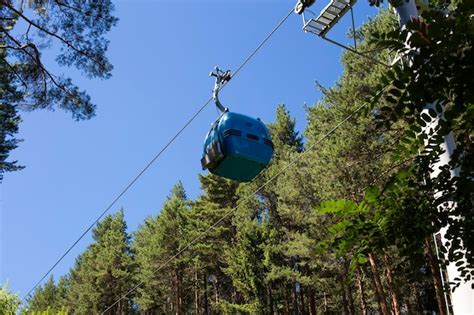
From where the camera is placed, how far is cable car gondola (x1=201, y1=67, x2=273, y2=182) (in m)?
6.04

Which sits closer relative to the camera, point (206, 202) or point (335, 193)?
point (335, 193)

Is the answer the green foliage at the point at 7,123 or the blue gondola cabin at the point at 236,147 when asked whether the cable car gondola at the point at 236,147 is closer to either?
the blue gondola cabin at the point at 236,147

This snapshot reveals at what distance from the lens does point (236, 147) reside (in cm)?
598

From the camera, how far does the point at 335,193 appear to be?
60.9ft

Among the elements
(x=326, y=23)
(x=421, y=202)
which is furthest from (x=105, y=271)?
(x=421, y=202)

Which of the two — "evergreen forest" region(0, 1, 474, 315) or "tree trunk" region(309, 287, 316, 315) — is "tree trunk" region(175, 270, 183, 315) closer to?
"evergreen forest" region(0, 1, 474, 315)

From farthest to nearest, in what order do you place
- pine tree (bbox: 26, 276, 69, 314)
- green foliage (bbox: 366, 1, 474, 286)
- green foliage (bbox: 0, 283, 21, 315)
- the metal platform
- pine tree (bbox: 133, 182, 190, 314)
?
pine tree (bbox: 26, 276, 69, 314)
pine tree (bbox: 133, 182, 190, 314)
green foliage (bbox: 0, 283, 21, 315)
the metal platform
green foliage (bbox: 366, 1, 474, 286)

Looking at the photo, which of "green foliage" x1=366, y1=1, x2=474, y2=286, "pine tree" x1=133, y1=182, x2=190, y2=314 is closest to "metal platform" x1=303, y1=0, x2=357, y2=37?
"green foliage" x1=366, y1=1, x2=474, y2=286

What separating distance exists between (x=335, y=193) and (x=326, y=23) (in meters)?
13.3

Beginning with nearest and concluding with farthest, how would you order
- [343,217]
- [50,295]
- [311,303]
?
[343,217], [311,303], [50,295]

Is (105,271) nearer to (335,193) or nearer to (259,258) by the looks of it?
(259,258)

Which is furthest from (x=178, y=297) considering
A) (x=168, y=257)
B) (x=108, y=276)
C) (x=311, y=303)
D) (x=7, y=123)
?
(x=7, y=123)

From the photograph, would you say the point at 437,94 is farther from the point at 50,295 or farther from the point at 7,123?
the point at 50,295

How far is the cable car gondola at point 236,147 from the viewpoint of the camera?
604 cm
